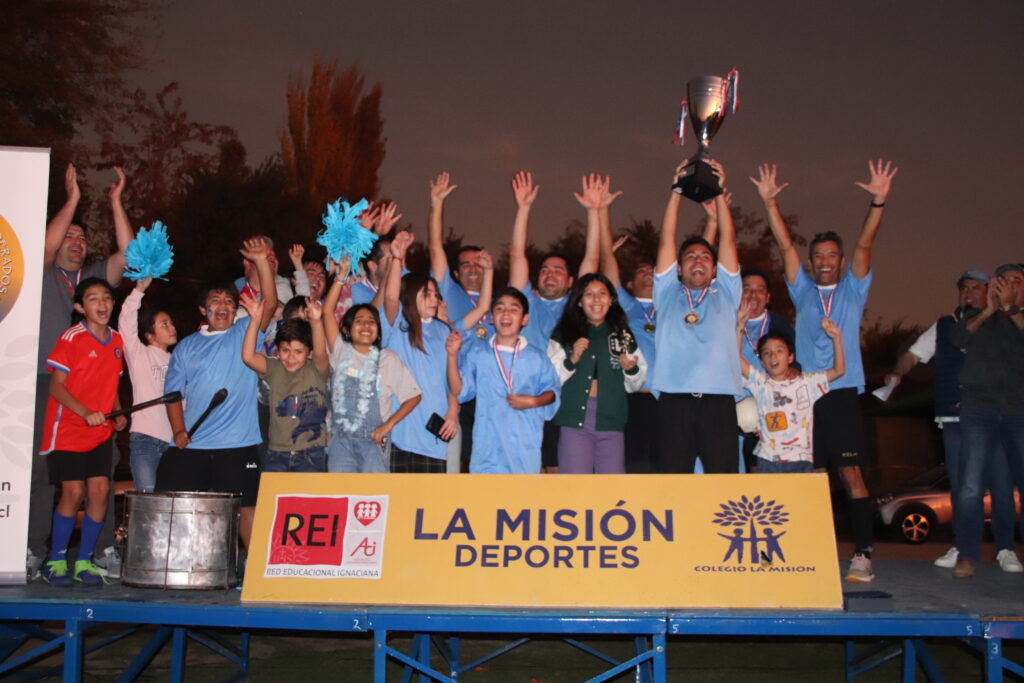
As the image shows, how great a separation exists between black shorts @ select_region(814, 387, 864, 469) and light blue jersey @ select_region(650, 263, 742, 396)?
0.63 m

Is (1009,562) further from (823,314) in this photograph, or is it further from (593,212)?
(593,212)

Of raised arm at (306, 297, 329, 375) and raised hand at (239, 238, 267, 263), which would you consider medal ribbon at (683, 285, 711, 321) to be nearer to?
raised arm at (306, 297, 329, 375)

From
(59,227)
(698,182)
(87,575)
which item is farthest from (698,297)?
A: (59,227)

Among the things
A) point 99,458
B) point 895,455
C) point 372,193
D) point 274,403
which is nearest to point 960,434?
point 274,403

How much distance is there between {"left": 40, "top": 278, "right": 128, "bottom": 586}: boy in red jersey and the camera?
5.39 meters

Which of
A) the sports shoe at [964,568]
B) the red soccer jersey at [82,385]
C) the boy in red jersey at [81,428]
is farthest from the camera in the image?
the sports shoe at [964,568]

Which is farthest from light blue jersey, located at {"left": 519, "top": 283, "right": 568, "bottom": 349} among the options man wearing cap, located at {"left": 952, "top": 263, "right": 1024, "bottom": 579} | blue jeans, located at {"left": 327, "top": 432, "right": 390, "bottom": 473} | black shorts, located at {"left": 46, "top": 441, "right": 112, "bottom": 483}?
black shorts, located at {"left": 46, "top": 441, "right": 112, "bottom": 483}

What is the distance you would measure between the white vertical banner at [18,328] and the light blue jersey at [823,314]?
16.1 feet

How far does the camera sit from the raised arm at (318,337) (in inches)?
232

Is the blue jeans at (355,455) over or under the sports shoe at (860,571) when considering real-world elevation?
over

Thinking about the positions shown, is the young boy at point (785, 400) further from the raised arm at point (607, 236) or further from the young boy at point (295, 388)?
the young boy at point (295, 388)

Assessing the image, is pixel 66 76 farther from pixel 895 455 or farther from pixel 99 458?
pixel 895 455

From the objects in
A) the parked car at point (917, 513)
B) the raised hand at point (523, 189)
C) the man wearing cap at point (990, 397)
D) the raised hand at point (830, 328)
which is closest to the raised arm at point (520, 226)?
the raised hand at point (523, 189)

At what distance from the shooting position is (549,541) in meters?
4.60
